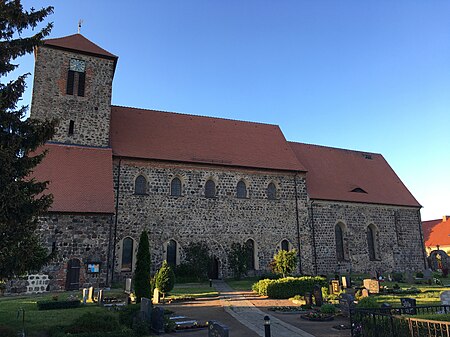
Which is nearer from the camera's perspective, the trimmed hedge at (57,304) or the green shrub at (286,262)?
the trimmed hedge at (57,304)

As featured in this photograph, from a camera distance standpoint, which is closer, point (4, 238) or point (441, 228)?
point (4, 238)

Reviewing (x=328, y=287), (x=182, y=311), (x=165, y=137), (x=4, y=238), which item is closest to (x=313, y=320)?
(x=182, y=311)

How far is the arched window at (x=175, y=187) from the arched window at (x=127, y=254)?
157 inches

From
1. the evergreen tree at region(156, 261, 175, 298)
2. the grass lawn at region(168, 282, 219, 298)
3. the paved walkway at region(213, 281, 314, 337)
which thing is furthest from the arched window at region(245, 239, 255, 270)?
the evergreen tree at region(156, 261, 175, 298)

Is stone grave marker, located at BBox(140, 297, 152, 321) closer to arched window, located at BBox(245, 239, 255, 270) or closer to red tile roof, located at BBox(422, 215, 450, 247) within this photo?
arched window, located at BBox(245, 239, 255, 270)

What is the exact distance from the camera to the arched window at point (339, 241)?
2700cm

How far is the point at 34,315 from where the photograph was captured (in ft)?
39.2

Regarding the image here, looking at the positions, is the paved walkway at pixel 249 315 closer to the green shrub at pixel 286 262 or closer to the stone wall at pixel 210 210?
the green shrub at pixel 286 262

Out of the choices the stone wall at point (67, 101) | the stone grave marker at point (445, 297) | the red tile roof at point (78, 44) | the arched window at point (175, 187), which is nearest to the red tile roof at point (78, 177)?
the stone wall at point (67, 101)

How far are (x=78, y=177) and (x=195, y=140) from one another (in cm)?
851

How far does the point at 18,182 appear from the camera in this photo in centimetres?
1015

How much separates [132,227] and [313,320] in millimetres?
12794

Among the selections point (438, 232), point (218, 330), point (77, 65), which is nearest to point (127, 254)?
point (77, 65)

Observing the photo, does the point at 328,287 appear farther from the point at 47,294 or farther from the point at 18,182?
the point at 18,182
